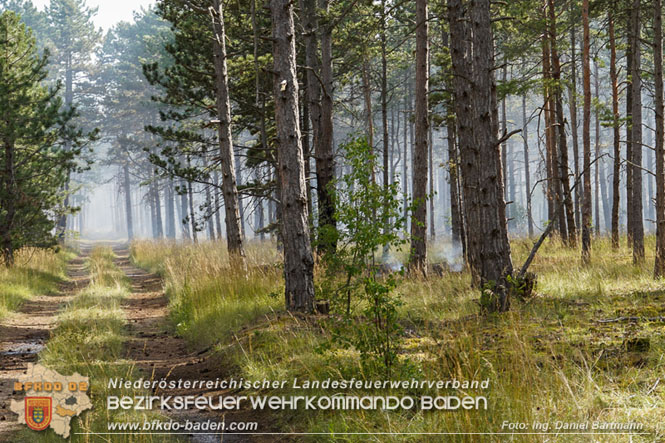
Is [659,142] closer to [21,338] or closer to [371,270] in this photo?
[371,270]

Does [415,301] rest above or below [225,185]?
below

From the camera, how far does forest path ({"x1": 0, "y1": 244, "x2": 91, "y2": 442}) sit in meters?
4.94

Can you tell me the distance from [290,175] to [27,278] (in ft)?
30.5

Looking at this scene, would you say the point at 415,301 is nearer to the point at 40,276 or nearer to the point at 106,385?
the point at 106,385

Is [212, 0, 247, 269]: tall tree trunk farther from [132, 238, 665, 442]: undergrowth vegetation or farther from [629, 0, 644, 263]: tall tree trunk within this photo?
[629, 0, 644, 263]: tall tree trunk

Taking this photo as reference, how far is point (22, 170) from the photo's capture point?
15.1 m

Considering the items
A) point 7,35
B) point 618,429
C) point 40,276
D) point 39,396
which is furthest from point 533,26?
point 40,276

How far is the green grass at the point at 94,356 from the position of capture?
4148mm

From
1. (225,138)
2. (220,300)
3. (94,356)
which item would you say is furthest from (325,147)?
(94,356)

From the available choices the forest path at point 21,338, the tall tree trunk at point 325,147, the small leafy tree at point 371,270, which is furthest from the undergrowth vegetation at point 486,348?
the tall tree trunk at point 325,147

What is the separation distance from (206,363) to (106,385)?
144cm

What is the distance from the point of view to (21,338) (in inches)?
323

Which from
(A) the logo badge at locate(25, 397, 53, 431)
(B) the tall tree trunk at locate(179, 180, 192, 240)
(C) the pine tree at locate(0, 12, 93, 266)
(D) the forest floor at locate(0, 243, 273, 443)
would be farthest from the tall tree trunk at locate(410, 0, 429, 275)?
(C) the pine tree at locate(0, 12, 93, 266)

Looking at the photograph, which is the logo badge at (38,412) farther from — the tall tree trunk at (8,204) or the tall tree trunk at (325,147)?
the tall tree trunk at (8,204)
